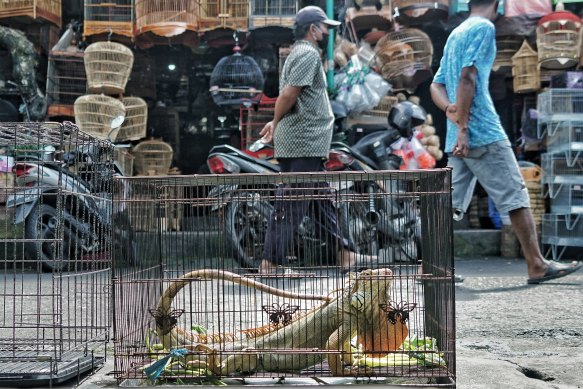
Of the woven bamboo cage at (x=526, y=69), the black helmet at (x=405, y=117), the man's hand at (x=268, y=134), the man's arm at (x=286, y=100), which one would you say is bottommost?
the man's hand at (x=268, y=134)

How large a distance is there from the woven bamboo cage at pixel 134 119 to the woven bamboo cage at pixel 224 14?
116 centimetres

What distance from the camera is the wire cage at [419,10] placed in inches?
348

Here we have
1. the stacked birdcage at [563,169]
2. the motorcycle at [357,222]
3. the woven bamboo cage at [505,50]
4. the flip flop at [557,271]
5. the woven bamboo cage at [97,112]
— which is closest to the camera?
the motorcycle at [357,222]

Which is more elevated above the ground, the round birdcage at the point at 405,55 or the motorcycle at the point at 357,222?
the round birdcage at the point at 405,55

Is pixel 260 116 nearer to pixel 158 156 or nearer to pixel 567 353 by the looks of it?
pixel 158 156

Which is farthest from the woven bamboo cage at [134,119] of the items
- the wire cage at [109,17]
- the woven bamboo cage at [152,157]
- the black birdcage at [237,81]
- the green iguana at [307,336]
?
the green iguana at [307,336]

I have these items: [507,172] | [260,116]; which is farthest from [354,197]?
[260,116]

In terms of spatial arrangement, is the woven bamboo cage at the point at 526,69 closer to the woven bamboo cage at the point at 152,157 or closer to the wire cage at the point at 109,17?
the woven bamboo cage at the point at 152,157

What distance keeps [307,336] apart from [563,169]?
6274 millimetres

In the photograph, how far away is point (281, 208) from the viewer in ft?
12.3

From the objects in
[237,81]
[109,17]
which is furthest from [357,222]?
[109,17]

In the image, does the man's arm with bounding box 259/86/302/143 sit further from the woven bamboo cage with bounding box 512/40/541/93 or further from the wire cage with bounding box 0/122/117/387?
the woven bamboo cage with bounding box 512/40/541/93

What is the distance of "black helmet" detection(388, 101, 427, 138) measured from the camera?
806 cm

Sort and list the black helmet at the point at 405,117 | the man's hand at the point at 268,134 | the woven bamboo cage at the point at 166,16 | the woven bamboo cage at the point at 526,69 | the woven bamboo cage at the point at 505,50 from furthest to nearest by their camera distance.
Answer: the woven bamboo cage at the point at 505,50 → the woven bamboo cage at the point at 526,69 → the woven bamboo cage at the point at 166,16 → the black helmet at the point at 405,117 → the man's hand at the point at 268,134
